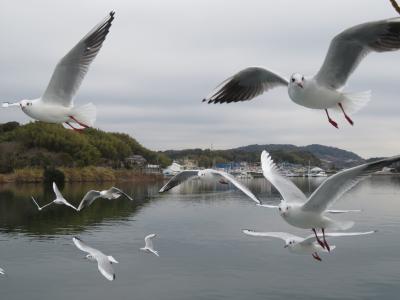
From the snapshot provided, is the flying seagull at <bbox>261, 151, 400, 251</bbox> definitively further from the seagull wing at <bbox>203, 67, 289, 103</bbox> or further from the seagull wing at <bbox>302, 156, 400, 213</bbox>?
the seagull wing at <bbox>203, 67, 289, 103</bbox>

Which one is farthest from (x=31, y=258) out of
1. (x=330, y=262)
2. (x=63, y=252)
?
(x=330, y=262)

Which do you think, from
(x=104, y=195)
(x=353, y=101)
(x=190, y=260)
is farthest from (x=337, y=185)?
(x=190, y=260)

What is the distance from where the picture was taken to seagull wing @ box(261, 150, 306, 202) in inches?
237

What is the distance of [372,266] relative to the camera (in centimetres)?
3784

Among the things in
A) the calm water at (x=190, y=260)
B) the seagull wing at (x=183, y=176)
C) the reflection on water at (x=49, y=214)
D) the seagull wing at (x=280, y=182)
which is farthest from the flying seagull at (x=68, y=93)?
the reflection on water at (x=49, y=214)

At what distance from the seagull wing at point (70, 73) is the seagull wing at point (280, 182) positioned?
2363 millimetres

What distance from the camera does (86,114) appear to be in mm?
6359

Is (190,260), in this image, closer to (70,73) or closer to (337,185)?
(70,73)

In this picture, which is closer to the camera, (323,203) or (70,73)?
(323,203)

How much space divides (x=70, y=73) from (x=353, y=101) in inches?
129

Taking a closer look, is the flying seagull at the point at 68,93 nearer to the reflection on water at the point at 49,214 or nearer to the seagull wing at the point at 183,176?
the seagull wing at the point at 183,176

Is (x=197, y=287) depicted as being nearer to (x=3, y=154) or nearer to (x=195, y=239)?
(x=195, y=239)

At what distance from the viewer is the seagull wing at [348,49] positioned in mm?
3586

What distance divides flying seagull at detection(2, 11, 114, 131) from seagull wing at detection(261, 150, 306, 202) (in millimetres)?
2108
